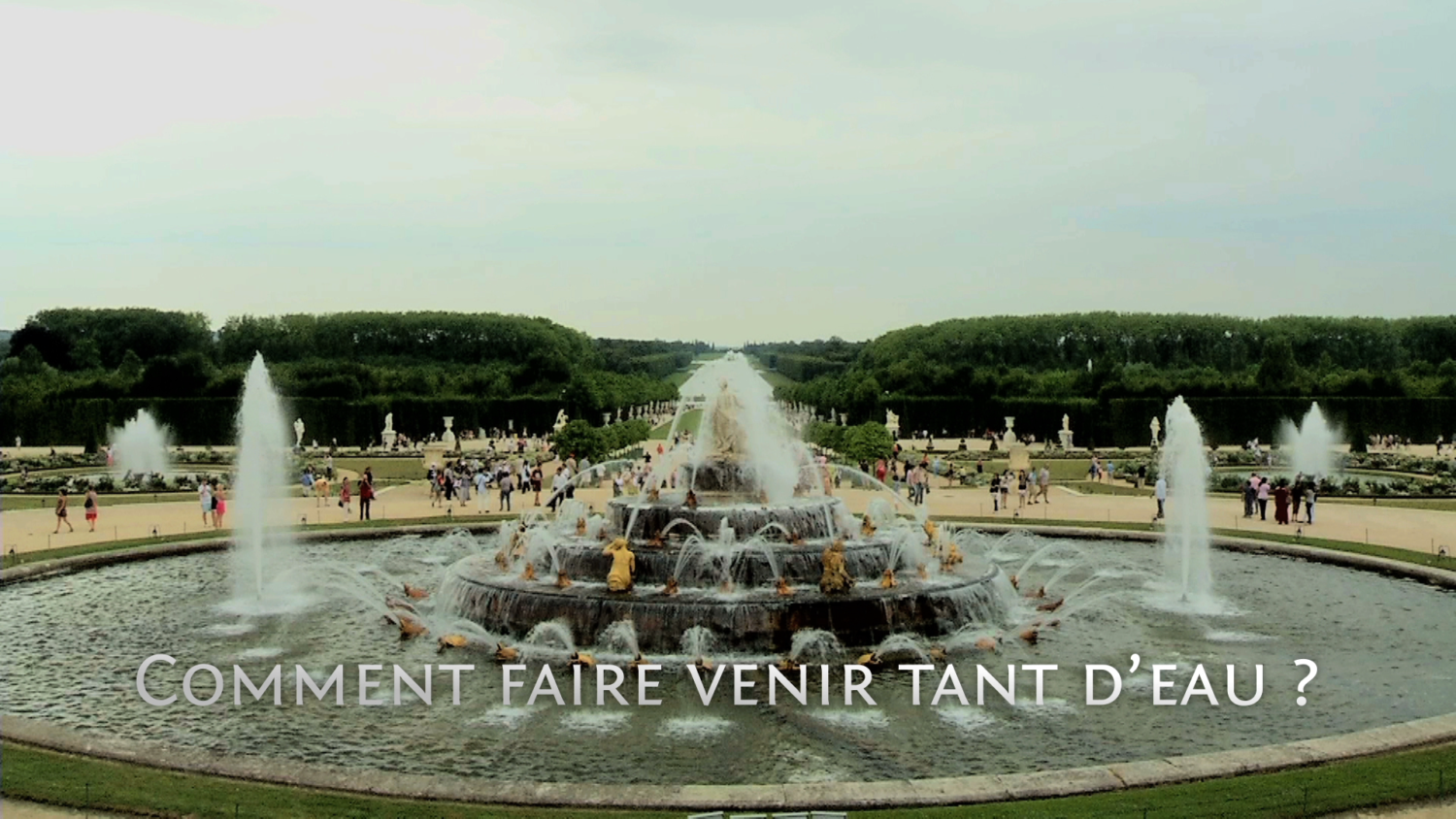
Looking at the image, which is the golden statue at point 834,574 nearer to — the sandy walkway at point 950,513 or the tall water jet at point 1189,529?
the tall water jet at point 1189,529

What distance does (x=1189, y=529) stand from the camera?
27.4 m

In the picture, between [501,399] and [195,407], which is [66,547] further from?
[501,399]

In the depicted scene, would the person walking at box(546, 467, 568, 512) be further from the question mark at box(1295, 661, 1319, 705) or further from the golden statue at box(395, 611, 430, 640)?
the question mark at box(1295, 661, 1319, 705)

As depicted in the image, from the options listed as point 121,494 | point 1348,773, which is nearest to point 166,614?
point 1348,773

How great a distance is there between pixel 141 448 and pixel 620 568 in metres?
50.9

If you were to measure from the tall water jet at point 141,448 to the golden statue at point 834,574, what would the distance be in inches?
1814

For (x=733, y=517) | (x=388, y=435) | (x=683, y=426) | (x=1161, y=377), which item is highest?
(x=1161, y=377)

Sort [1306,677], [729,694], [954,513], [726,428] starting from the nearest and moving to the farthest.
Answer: [729,694] < [1306,677] < [726,428] < [954,513]

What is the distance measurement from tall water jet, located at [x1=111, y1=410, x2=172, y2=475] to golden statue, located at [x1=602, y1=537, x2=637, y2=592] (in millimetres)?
43736

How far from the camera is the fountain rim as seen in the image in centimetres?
1178

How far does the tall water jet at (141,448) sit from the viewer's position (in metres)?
60.9

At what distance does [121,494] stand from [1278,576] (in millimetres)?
37959

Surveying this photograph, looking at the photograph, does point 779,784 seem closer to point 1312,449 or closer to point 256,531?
point 256,531

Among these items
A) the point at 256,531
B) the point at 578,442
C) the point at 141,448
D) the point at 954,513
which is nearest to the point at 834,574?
the point at 256,531
